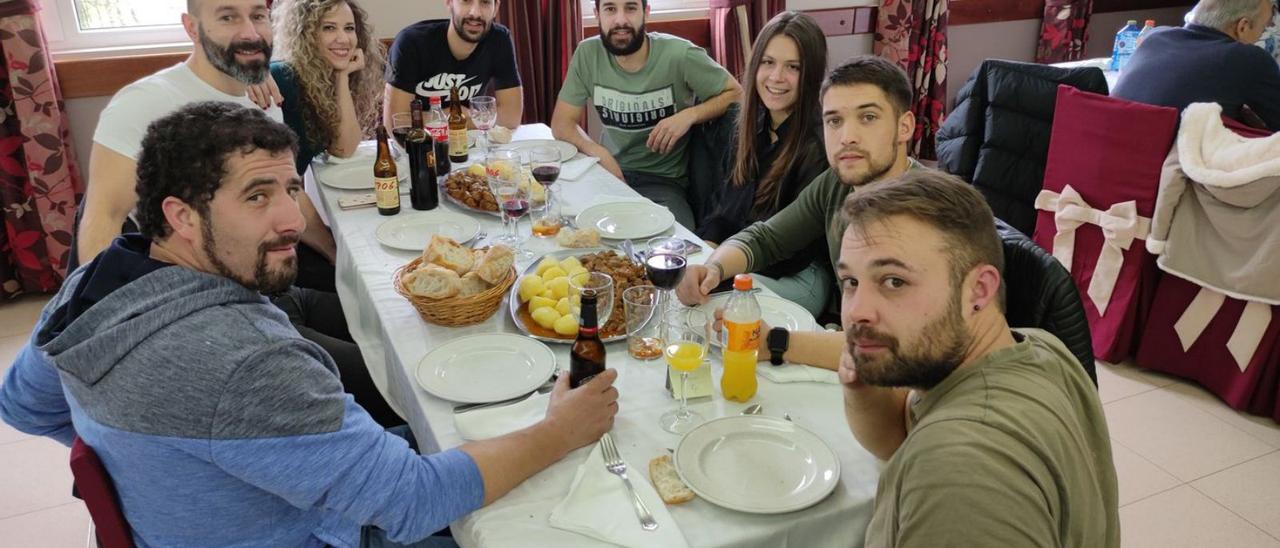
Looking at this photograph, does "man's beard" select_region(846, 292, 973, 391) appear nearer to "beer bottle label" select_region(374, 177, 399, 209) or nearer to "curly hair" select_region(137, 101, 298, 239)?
"curly hair" select_region(137, 101, 298, 239)

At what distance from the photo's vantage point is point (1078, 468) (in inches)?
35.8

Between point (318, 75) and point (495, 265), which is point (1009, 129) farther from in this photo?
point (318, 75)

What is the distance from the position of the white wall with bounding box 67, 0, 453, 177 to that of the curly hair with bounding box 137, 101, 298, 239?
275 cm

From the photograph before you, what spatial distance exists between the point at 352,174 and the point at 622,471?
70.7 inches

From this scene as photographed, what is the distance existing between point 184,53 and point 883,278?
350 cm

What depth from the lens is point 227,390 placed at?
100cm

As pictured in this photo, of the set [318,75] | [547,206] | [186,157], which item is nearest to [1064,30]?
[547,206]

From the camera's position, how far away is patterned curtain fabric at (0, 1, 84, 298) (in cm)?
310

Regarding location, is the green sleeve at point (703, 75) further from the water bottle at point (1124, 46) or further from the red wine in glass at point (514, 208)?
the water bottle at point (1124, 46)

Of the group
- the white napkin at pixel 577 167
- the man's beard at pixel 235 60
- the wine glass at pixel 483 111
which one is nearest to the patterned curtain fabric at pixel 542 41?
the wine glass at pixel 483 111

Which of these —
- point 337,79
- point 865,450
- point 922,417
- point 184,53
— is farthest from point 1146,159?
point 184,53

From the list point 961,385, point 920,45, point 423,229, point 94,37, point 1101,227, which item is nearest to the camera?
point 961,385

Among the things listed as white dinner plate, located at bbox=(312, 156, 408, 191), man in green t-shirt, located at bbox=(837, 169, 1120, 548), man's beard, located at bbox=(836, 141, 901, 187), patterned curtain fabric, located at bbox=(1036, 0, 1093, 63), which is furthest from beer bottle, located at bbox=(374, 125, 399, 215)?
patterned curtain fabric, located at bbox=(1036, 0, 1093, 63)

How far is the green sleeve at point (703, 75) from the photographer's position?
9.82ft
